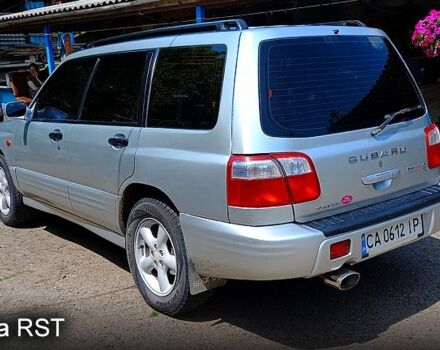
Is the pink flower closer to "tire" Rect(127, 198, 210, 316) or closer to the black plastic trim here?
the black plastic trim

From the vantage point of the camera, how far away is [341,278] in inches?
117

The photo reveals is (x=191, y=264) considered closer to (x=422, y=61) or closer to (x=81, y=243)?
(x=81, y=243)

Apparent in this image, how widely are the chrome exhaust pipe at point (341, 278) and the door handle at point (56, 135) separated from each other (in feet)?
7.96

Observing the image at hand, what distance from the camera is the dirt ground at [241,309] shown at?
126 inches

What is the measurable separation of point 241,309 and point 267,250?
3.17ft

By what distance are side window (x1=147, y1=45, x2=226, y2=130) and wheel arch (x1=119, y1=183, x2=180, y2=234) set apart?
41cm

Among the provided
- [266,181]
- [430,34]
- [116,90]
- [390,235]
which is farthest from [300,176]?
[430,34]

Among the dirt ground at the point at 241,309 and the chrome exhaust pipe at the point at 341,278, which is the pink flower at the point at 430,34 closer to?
the dirt ground at the point at 241,309

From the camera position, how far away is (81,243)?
198 inches

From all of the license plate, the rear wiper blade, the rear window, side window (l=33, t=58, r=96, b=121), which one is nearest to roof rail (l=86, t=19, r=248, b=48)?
the rear window

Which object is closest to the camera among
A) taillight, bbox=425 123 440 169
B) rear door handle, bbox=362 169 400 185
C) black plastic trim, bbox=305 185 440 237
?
black plastic trim, bbox=305 185 440 237

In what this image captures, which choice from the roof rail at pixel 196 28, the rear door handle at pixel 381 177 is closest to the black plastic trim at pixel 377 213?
the rear door handle at pixel 381 177

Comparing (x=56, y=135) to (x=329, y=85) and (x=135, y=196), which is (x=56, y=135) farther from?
(x=329, y=85)

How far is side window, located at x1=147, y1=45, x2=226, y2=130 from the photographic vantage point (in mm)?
3066
